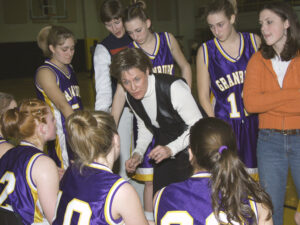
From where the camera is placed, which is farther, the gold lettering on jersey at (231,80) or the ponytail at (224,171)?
the gold lettering on jersey at (231,80)

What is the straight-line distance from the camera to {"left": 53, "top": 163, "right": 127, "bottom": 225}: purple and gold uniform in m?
1.49

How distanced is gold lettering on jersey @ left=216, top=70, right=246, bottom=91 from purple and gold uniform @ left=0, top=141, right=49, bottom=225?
149 centimetres

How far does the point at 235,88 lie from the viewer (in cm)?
273

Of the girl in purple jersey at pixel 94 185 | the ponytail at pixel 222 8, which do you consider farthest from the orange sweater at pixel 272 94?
the girl in purple jersey at pixel 94 185

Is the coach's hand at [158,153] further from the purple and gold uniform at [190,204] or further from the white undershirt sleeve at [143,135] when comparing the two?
the purple and gold uniform at [190,204]

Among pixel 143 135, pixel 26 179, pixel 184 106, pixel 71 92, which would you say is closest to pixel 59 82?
pixel 71 92

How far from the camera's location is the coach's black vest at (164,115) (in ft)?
7.89

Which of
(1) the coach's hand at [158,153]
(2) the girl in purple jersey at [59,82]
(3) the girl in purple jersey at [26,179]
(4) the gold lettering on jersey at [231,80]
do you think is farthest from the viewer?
(2) the girl in purple jersey at [59,82]

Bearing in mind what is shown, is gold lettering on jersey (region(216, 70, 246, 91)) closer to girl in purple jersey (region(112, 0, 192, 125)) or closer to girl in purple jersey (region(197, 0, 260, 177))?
girl in purple jersey (region(197, 0, 260, 177))

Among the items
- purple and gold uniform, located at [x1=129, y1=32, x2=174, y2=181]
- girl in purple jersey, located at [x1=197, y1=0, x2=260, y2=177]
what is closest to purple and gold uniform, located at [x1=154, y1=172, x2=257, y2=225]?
girl in purple jersey, located at [x1=197, y1=0, x2=260, y2=177]

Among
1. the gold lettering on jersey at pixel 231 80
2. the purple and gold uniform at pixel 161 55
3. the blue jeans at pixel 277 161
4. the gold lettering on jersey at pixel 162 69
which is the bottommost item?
the blue jeans at pixel 277 161

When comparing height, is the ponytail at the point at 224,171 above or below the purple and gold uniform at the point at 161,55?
below

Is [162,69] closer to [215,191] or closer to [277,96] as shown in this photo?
[277,96]

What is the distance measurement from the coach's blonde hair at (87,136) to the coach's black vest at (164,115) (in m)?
0.84
